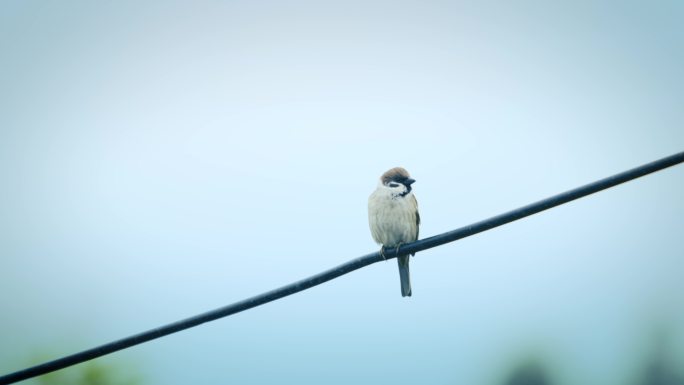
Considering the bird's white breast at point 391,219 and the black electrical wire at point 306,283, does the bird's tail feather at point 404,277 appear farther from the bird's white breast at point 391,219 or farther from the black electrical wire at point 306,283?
the black electrical wire at point 306,283

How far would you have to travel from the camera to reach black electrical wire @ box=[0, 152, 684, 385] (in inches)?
84.8

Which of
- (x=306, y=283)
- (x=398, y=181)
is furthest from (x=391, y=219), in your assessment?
(x=306, y=283)

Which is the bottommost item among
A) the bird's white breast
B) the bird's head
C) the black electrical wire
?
the black electrical wire

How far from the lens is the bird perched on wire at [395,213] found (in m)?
5.34

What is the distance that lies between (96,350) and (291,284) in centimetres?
91

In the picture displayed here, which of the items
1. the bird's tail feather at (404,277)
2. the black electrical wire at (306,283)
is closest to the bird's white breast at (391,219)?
the bird's tail feather at (404,277)

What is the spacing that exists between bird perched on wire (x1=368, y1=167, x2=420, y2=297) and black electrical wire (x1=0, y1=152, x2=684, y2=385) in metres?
2.50

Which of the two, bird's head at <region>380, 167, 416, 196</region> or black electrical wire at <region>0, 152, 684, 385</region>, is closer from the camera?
black electrical wire at <region>0, 152, 684, 385</region>

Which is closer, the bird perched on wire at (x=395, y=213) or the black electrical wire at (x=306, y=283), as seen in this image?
the black electrical wire at (x=306, y=283)

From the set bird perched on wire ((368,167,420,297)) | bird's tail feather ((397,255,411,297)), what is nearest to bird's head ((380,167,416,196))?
bird perched on wire ((368,167,420,297))

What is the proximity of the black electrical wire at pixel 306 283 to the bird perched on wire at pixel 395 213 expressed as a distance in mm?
2505

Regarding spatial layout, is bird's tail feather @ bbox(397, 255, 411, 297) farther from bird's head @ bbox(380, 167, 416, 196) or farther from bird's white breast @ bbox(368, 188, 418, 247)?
bird's head @ bbox(380, 167, 416, 196)

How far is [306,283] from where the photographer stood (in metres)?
2.64

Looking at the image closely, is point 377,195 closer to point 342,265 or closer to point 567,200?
point 342,265
